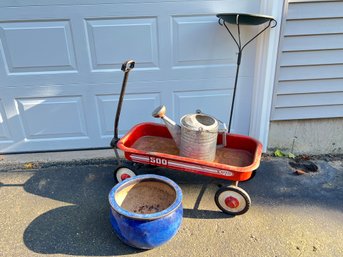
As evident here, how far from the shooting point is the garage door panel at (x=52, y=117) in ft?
9.02

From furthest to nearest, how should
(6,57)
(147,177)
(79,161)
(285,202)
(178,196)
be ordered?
(79,161), (6,57), (285,202), (147,177), (178,196)

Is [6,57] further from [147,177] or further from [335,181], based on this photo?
[335,181]

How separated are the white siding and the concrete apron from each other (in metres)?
0.55

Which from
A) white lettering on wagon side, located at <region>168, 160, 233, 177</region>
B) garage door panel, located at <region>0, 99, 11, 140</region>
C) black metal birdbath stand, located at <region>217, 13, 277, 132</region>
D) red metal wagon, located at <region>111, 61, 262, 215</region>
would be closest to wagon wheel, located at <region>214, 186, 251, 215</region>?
red metal wagon, located at <region>111, 61, 262, 215</region>

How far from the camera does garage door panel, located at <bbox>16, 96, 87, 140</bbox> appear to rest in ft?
9.02

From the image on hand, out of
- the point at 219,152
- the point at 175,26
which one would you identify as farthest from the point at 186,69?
the point at 219,152

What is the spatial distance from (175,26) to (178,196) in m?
1.50

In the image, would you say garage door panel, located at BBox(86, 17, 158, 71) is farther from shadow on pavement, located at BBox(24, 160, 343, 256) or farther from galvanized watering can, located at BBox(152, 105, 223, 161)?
shadow on pavement, located at BBox(24, 160, 343, 256)

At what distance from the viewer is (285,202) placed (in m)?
2.33

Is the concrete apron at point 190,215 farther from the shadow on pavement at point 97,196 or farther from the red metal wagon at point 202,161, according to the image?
the red metal wagon at point 202,161

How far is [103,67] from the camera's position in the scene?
8.77 feet

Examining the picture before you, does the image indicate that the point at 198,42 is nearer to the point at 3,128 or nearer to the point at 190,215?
the point at 190,215

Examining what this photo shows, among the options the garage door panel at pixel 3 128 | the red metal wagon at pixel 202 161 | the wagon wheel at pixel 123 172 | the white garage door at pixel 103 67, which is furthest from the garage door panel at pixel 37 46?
the wagon wheel at pixel 123 172

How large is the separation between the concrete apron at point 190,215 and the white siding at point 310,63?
551 mm
